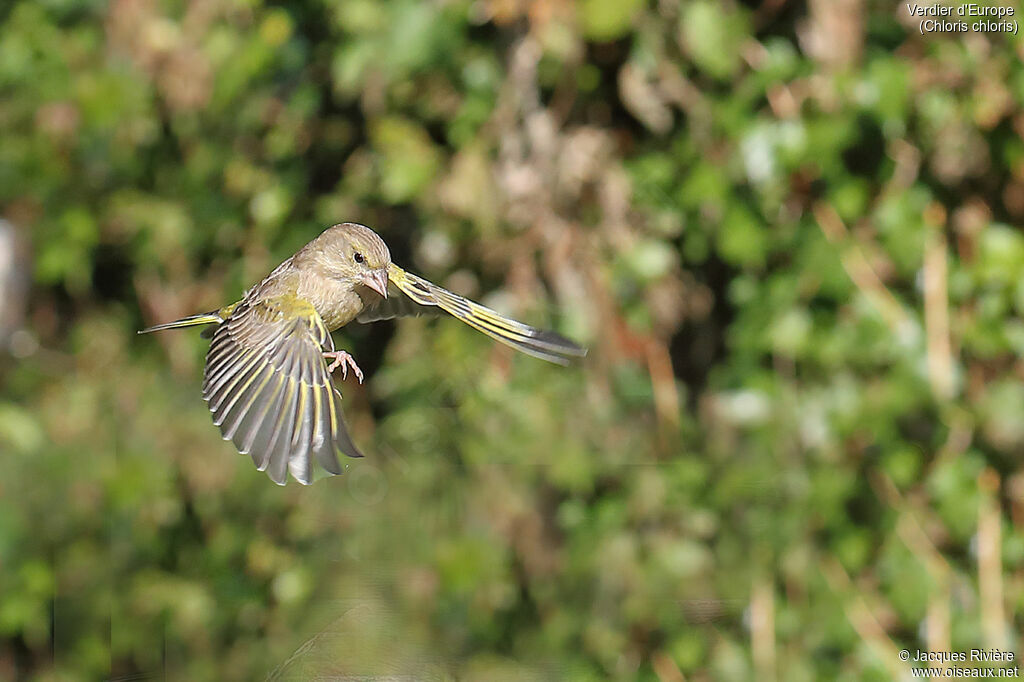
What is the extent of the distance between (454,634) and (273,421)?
0.86 meters

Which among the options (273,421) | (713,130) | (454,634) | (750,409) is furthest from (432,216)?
(273,421)

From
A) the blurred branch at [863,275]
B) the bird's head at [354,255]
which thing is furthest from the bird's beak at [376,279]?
the blurred branch at [863,275]

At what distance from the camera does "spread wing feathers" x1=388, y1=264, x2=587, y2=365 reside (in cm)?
83

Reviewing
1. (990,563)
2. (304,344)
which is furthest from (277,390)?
(990,563)

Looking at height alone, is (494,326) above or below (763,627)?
above

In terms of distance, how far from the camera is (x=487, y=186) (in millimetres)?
2369

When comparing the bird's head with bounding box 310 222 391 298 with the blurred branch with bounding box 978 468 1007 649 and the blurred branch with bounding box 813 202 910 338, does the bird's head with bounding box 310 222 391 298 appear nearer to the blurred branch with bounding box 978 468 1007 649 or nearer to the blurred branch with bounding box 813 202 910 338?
the blurred branch with bounding box 813 202 910 338

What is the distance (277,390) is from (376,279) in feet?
0.34

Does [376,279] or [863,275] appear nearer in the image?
[376,279]

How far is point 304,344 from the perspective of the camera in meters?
0.90

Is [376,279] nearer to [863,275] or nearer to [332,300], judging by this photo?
[332,300]

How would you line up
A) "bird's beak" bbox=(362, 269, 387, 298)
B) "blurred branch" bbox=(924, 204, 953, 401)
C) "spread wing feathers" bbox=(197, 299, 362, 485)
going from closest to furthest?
"spread wing feathers" bbox=(197, 299, 362, 485) → "bird's beak" bbox=(362, 269, 387, 298) → "blurred branch" bbox=(924, 204, 953, 401)

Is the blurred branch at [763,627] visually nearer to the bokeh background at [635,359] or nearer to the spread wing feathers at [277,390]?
the bokeh background at [635,359]

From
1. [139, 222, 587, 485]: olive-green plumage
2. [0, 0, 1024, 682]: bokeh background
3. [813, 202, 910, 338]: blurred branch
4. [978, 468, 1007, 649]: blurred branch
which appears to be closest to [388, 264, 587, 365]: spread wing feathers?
[139, 222, 587, 485]: olive-green plumage
